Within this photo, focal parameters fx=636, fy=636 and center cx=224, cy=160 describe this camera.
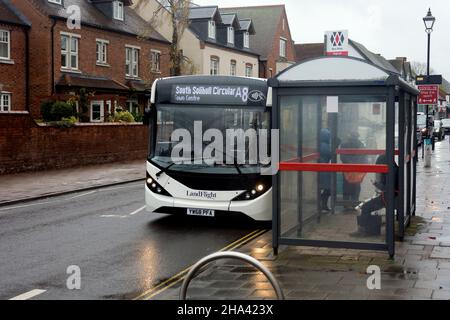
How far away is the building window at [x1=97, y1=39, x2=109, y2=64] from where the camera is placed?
120 ft

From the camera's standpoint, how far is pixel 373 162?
8.77 metres

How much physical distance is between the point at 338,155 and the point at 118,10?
3316 centimetres

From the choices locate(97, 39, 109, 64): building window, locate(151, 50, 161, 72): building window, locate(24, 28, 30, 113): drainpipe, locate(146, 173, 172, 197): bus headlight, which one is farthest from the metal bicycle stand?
locate(151, 50, 161, 72): building window

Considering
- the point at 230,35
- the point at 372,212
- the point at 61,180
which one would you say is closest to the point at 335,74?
the point at 372,212

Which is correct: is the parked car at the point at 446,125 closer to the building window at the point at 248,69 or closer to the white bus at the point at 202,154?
the building window at the point at 248,69

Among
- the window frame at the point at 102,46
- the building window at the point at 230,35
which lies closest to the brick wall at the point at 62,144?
the window frame at the point at 102,46

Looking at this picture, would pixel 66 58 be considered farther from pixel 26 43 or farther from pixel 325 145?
pixel 325 145

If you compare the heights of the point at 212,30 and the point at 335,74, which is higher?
the point at 212,30

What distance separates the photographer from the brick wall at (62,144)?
21.7m

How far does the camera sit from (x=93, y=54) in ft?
118

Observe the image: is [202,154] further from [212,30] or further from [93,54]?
[212,30]

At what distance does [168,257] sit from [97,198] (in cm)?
788

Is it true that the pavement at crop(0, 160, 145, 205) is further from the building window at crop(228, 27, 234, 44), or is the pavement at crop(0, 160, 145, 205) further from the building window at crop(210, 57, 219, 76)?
the building window at crop(228, 27, 234, 44)

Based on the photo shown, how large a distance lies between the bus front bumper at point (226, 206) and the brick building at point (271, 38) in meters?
44.9
